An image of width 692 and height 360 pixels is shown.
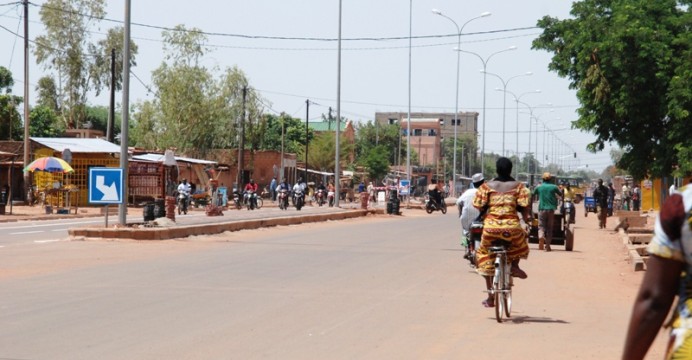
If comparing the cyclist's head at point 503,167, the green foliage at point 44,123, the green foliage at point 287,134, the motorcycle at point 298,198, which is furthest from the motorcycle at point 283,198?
the green foliage at point 287,134

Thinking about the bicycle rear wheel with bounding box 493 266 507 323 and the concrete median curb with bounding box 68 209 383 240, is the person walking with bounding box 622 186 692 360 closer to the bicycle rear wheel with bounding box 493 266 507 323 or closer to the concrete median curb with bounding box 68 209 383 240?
the bicycle rear wheel with bounding box 493 266 507 323

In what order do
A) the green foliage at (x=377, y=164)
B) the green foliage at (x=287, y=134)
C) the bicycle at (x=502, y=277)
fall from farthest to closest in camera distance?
the green foliage at (x=287, y=134)
the green foliage at (x=377, y=164)
the bicycle at (x=502, y=277)

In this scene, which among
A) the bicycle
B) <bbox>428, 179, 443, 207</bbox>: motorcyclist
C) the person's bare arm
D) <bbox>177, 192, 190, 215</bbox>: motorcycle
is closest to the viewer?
the person's bare arm

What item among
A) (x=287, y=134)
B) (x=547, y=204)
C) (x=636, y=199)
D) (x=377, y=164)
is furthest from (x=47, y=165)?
(x=287, y=134)

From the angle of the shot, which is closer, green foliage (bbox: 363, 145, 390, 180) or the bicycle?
the bicycle

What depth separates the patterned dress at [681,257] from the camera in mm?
3686

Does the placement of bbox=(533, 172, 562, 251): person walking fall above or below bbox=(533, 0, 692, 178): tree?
below

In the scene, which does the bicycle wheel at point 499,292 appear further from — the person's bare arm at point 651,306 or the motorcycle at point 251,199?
the motorcycle at point 251,199

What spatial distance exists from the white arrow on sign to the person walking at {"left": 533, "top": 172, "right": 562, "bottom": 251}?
9.11 meters

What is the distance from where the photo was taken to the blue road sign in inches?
961

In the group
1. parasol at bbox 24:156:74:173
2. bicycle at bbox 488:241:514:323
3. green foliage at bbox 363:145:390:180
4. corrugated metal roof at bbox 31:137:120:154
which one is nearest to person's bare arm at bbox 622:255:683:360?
bicycle at bbox 488:241:514:323

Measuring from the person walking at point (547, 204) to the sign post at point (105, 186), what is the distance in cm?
904

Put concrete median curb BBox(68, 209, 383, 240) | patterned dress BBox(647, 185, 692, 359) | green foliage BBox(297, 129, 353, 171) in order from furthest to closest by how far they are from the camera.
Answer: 1. green foliage BBox(297, 129, 353, 171)
2. concrete median curb BBox(68, 209, 383, 240)
3. patterned dress BBox(647, 185, 692, 359)

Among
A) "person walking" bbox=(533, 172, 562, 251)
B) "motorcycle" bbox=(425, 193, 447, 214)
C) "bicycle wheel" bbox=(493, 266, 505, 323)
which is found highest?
"person walking" bbox=(533, 172, 562, 251)
